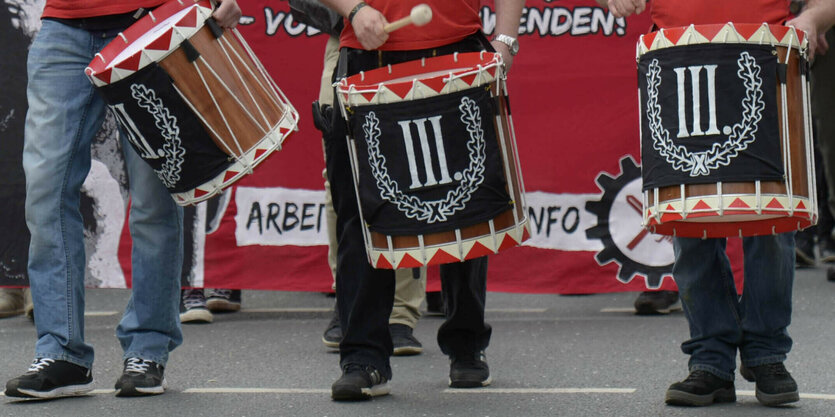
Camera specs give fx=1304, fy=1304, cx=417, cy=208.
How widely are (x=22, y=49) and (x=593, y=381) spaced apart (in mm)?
3226

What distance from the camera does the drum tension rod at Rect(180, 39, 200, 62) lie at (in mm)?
3713

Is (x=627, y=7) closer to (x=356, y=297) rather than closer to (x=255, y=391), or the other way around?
(x=356, y=297)

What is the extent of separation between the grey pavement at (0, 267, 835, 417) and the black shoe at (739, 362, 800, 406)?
3cm

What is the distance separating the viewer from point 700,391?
381 cm

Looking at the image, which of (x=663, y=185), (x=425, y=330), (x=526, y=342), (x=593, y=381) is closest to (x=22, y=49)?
(x=425, y=330)

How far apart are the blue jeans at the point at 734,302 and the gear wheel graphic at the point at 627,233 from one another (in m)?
1.90

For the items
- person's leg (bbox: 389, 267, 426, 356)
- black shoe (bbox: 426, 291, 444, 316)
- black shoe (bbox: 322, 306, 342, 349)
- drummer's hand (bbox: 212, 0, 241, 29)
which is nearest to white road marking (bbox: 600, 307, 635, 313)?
black shoe (bbox: 426, 291, 444, 316)

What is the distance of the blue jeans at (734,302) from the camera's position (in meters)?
3.82

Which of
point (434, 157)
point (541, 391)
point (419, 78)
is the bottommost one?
point (541, 391)

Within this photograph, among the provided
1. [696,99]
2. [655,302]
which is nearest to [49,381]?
[696,99]

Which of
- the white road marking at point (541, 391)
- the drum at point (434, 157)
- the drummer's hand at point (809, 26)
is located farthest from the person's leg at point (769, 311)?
the drum at point (434, 157)

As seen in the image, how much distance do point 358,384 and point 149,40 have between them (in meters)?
1.20

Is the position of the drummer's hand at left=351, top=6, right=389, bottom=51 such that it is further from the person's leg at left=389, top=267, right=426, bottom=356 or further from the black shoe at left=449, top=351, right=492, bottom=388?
the person's leg at left=389, top=267, right=426, bottom=356

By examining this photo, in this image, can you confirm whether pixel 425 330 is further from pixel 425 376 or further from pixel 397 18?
pixel 397 18
